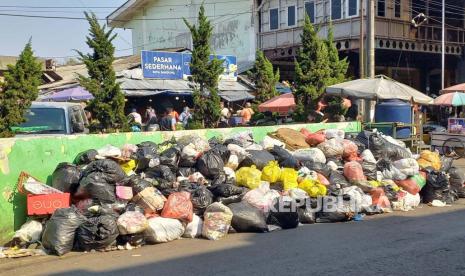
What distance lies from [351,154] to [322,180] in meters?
1.38

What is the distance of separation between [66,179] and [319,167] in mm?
4136

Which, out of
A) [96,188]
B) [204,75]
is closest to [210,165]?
[96,188]

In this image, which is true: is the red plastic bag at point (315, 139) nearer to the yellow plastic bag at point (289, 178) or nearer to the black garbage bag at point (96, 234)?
the yellow plastic bag at point (289, 178)

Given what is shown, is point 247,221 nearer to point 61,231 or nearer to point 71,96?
point 61,231

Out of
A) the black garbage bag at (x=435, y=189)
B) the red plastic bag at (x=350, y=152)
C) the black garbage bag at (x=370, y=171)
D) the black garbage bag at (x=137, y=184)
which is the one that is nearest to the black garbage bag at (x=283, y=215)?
the black garbage bag at (x=137, y=184)

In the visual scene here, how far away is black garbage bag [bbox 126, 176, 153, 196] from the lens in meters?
7.28

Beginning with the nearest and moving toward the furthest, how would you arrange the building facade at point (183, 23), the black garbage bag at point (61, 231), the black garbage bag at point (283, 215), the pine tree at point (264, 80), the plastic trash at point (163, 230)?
the black garbage bag at point (61, 231)
the plastic trash at point (163, 230)
the black garbage bag at point (283, 215)
the pine tree at point (264, 80)
the building facade at point (183, 23)

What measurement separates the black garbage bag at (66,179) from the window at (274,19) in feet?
72.7

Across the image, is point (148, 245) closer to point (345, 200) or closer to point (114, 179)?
point (114, 179)

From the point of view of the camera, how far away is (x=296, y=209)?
25.0 ft

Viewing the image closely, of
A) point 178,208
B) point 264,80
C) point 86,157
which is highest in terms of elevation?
point 264,80

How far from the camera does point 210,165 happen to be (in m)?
8.04

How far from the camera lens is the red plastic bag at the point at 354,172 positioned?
8758 millimetres

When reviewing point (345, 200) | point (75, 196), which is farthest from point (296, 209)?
point (75, 196)
